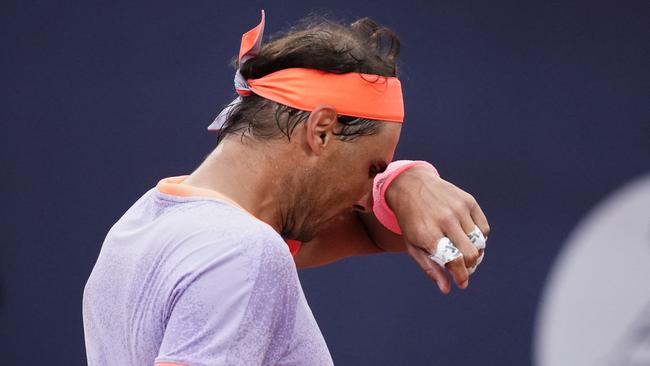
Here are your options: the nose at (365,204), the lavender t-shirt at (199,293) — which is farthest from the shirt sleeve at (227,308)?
the nose at (365,204)

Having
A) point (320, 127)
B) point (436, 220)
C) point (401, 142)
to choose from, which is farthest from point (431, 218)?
point (401, 142)

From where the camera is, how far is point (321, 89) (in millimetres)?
1405

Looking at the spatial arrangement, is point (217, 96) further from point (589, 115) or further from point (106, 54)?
point (589, 115)

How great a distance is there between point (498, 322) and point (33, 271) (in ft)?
4.30

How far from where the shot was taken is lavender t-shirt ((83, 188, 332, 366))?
1.13m

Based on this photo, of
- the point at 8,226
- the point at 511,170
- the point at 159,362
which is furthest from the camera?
the point at 511,170

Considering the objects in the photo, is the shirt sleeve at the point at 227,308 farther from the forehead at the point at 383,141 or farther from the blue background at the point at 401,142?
the blue background at the point at 401,142

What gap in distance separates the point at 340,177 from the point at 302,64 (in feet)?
0.58

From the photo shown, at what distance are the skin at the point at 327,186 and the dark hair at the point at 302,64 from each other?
15 millimetres

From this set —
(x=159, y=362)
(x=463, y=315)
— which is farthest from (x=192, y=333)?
(x=463, y=315)

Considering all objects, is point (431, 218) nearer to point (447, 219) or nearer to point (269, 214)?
point (447, 219)

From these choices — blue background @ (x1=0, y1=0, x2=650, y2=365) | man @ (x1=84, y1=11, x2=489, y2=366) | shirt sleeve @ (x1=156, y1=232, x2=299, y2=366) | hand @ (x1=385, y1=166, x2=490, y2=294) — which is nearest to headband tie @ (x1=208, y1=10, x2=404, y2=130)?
man @ (x1=84, y1=11, x2=489, y2=366)

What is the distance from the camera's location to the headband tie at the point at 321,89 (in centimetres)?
140

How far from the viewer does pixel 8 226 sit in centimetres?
262
